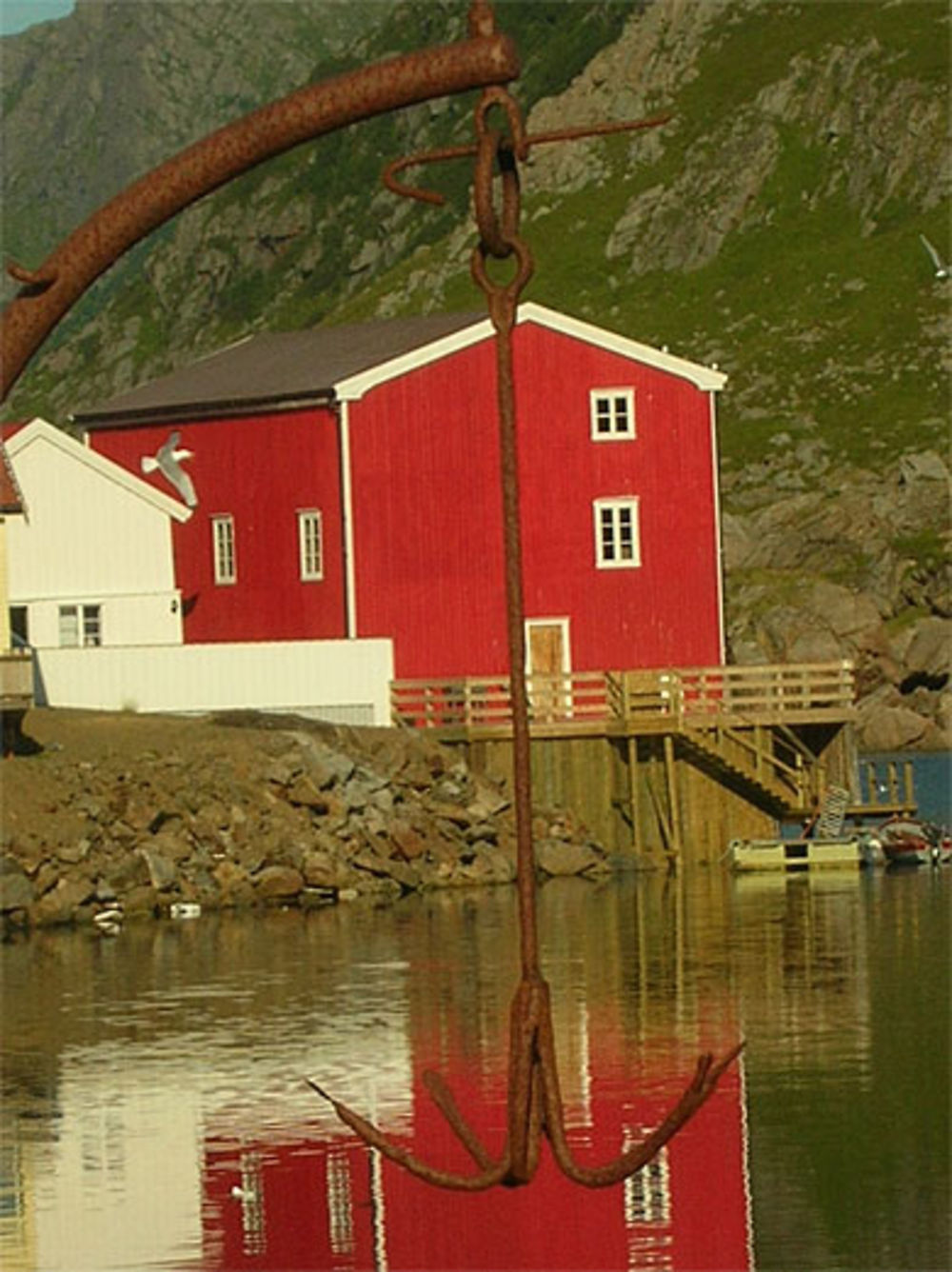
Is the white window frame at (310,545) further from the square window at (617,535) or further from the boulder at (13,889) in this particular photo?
the boulder at (13,889)

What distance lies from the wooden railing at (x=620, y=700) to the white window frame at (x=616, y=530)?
2649mm

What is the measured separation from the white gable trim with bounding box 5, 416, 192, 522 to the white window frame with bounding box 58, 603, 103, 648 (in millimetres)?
1960

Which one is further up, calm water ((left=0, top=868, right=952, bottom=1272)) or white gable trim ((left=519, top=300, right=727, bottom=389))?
white gable trim ((left=519, top=300, right=727, bottom=389))

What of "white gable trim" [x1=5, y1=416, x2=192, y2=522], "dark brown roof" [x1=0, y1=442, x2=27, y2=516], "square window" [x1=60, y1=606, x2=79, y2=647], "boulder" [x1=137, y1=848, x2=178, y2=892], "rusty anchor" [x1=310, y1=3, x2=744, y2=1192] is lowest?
"boulder" [x1=137, y1=848, x2=178, y2=892]

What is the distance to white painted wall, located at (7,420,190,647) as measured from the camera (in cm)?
5684

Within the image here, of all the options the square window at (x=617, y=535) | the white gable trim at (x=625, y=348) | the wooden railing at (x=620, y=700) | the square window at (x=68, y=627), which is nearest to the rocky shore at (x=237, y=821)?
the wooden railing at (x=620, y=700)

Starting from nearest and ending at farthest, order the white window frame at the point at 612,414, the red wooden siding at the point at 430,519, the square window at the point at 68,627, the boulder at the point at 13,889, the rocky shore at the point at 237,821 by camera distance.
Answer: the boulder at the point at 13,889, the rocky shore at the point at 237,821, the red wooden siding at the point at 430,519, the white window frame at the point at 612,414, the square window at the point at 68,627

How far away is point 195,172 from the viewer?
331 inches

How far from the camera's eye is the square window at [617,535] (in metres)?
56.4

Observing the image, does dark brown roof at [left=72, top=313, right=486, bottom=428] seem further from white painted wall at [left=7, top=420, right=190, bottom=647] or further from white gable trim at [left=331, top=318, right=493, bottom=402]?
white painted wall at [left=7, top=420, right=190, bottom=647]

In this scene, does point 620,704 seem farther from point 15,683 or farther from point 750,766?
point 15,683

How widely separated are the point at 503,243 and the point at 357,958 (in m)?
34.6

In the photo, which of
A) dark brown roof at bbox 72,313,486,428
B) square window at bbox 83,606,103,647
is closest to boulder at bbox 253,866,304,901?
square window at bbox 83,606,103,647

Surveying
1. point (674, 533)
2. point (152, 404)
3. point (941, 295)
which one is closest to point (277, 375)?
point (152, 404)
